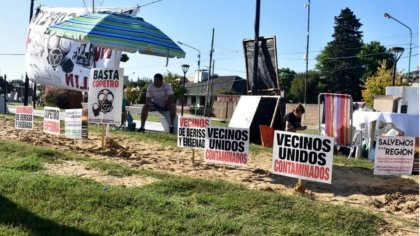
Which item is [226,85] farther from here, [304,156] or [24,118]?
[304,156]

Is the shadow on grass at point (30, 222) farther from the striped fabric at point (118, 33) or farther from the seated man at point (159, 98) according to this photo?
the seated man at point (159, 98)

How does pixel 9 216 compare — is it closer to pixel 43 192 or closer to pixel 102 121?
pixel 43 192

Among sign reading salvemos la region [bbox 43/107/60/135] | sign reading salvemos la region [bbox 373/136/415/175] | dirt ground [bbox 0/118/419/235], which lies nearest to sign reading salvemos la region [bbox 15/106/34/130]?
sign reading salvemos la region [bbox 43/107/60/135]

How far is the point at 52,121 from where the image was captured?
387 inches

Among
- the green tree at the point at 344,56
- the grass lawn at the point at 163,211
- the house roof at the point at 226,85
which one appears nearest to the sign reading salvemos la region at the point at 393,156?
the grass lawn at the point at 163,211

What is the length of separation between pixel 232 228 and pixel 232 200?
2.46 feet

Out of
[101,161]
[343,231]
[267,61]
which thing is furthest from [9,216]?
[267,61]

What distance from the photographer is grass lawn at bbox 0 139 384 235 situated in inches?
168

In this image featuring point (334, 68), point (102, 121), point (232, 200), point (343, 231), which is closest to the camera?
point (343, 231)

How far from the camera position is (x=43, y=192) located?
5.22 metres

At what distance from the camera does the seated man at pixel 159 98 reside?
11964 mm

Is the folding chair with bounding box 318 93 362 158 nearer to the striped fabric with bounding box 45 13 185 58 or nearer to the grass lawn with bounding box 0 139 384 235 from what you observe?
the striped fabric with bounding box 45 13 185 58

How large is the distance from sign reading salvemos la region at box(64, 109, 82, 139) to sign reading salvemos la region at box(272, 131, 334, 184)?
453 centimetres

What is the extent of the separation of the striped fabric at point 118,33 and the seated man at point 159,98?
2.55 metres
